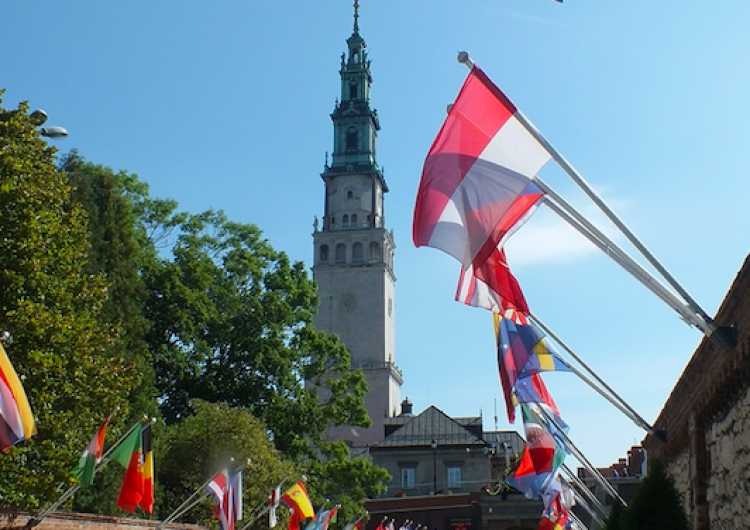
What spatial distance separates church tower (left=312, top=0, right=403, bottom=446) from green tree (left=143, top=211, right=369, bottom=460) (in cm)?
4149

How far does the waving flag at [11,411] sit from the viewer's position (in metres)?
11.2

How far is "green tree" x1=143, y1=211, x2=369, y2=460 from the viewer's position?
4056 centimetres

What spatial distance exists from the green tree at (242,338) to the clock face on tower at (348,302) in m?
44.2

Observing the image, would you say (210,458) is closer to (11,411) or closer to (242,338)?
(242,338)

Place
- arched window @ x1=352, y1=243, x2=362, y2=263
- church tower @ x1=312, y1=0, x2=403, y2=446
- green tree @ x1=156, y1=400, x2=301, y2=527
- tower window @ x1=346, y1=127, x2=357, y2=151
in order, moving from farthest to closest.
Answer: tower window @ x1=346, y1=127, x2=357, y2=151 < arched window @ x1=352, y1=243, x2=362, y2=263 < church tower @ x1=312, y1=0, x2=403, y2=446 < green tree @ x1=156, y1=400, x2=301, y2=527

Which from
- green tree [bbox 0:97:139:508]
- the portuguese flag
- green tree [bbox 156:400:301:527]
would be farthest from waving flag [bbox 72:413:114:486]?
green tree [bbox 156:400:301:527]

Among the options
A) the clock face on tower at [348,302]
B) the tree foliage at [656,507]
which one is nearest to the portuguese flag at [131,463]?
the tree foliage at [656,507]

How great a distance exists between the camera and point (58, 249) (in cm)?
2067

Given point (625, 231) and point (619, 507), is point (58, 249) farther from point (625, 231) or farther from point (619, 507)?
point (625, 231)

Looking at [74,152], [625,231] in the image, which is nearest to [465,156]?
[625,231]

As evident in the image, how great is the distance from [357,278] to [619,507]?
71786mm

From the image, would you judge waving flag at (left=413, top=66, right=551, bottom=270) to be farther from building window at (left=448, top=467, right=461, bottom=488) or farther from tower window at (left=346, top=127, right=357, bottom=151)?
tower window at (left=346, top=127, right=357, bottom=151)

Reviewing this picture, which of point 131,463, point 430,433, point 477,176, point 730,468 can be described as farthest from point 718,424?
point 430,433

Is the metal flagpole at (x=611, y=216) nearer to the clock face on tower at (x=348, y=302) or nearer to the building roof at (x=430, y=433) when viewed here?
the building roof at (x=430, y=433)
